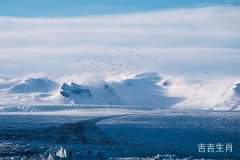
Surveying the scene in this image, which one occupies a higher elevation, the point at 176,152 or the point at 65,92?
the point at 65,92

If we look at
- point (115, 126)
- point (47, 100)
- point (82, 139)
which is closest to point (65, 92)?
point (47, 100)

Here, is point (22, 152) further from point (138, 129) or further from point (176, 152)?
point (138, 129)

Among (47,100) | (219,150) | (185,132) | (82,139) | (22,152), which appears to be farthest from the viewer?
(47,100)

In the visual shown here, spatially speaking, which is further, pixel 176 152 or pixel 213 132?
pixel 213 132

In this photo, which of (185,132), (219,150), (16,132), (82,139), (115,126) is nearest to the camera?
(219,150)

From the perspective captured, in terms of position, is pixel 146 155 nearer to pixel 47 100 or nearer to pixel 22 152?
pixel 22 152

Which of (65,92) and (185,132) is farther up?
(65,92)

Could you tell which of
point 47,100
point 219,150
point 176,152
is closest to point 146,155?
point 176,152

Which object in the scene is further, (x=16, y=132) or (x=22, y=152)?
(x=16, y=132)

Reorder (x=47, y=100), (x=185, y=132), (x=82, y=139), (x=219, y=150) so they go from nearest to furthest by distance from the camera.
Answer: (x=219, y=150) < (x=82, y=139) < (x=185, y=132) < (x=47, y=100)
